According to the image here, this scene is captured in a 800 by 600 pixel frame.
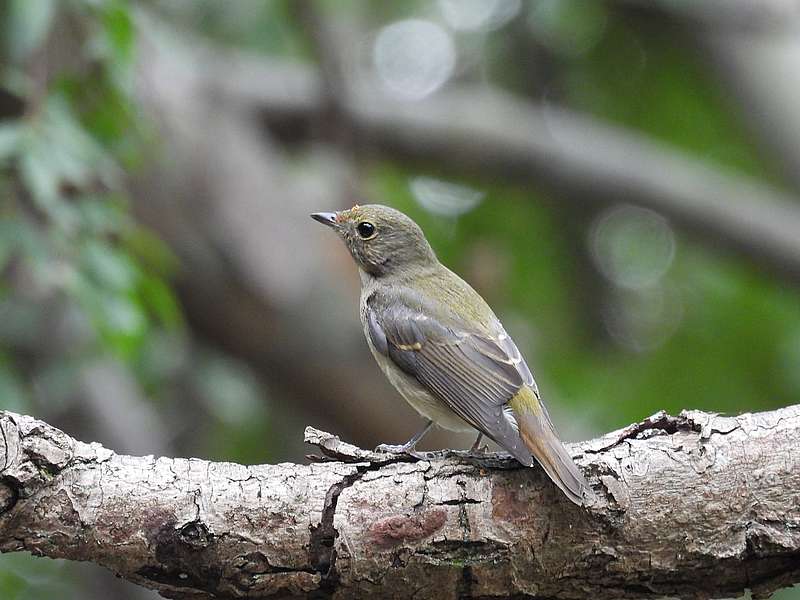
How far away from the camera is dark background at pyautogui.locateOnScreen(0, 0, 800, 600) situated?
6832mm

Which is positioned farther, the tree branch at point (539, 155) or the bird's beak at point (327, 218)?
the tree branch at point (539, 155)

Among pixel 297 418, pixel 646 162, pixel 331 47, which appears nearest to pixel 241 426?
pixel 297 418

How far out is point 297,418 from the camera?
8.39 metres

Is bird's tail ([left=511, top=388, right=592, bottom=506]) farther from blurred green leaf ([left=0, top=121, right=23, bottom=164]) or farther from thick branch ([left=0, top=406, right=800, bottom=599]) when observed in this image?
blurred green leaf ([left=0, top=121, right=23, bottom=164])

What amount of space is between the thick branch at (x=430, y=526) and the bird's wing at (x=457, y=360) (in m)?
0.50

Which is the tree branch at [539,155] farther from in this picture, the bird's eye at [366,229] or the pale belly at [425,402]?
the pale belly at [425,402]

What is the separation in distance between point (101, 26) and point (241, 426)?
3.91m

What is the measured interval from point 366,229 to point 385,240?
105mm

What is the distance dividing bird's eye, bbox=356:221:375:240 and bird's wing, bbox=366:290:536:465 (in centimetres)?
44

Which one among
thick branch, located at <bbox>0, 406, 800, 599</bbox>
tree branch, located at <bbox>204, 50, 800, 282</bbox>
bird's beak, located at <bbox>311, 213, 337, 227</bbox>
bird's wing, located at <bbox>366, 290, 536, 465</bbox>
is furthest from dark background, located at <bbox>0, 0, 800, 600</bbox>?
thick branch, located at <bbox>0, 406, 800, 599</bbox>

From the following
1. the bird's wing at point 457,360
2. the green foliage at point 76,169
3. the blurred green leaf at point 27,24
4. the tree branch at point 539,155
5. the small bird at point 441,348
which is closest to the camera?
the small bird at point 441,348

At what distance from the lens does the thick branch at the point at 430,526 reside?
3.01 metres

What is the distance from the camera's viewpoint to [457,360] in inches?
165

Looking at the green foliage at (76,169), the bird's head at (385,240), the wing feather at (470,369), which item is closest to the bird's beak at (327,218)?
the bird's head at (385,240)
